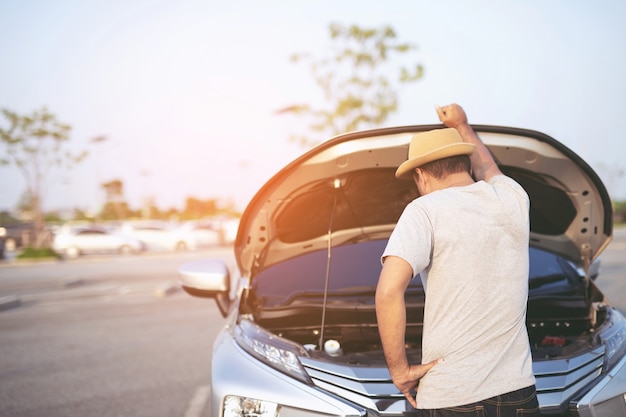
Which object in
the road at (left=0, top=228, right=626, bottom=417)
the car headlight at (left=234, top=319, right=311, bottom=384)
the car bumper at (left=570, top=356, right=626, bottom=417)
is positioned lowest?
the road at (left=0, top=228, right=626, bottom=417)

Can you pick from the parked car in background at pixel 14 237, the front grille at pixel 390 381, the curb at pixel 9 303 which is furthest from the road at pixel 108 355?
the parked car in background at pixel 14 237

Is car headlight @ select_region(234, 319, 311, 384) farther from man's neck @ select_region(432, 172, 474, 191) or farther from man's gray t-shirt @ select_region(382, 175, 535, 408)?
man's neck @ select_region(432, 172, 474, 191)

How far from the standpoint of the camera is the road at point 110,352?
184 inches

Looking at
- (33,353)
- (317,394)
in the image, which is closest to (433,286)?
(317,394)

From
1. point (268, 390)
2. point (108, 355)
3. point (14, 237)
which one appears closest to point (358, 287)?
point (268, 390)

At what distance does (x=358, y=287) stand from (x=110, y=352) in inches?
171

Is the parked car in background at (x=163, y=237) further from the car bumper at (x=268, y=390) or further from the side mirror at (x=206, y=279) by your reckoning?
the car bumper at (x=268, y=390)

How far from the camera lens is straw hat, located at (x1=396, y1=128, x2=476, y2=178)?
1961mm

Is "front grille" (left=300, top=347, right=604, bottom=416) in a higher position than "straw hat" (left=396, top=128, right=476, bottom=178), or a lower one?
lower

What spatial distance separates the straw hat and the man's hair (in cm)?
3

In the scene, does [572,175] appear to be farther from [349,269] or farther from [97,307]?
[97,307]

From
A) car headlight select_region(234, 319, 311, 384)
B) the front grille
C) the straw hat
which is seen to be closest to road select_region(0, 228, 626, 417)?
car headlight select_region(234, 319, 311, 384)

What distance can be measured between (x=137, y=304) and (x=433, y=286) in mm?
10266

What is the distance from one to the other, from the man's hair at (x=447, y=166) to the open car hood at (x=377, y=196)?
65 centimetres
